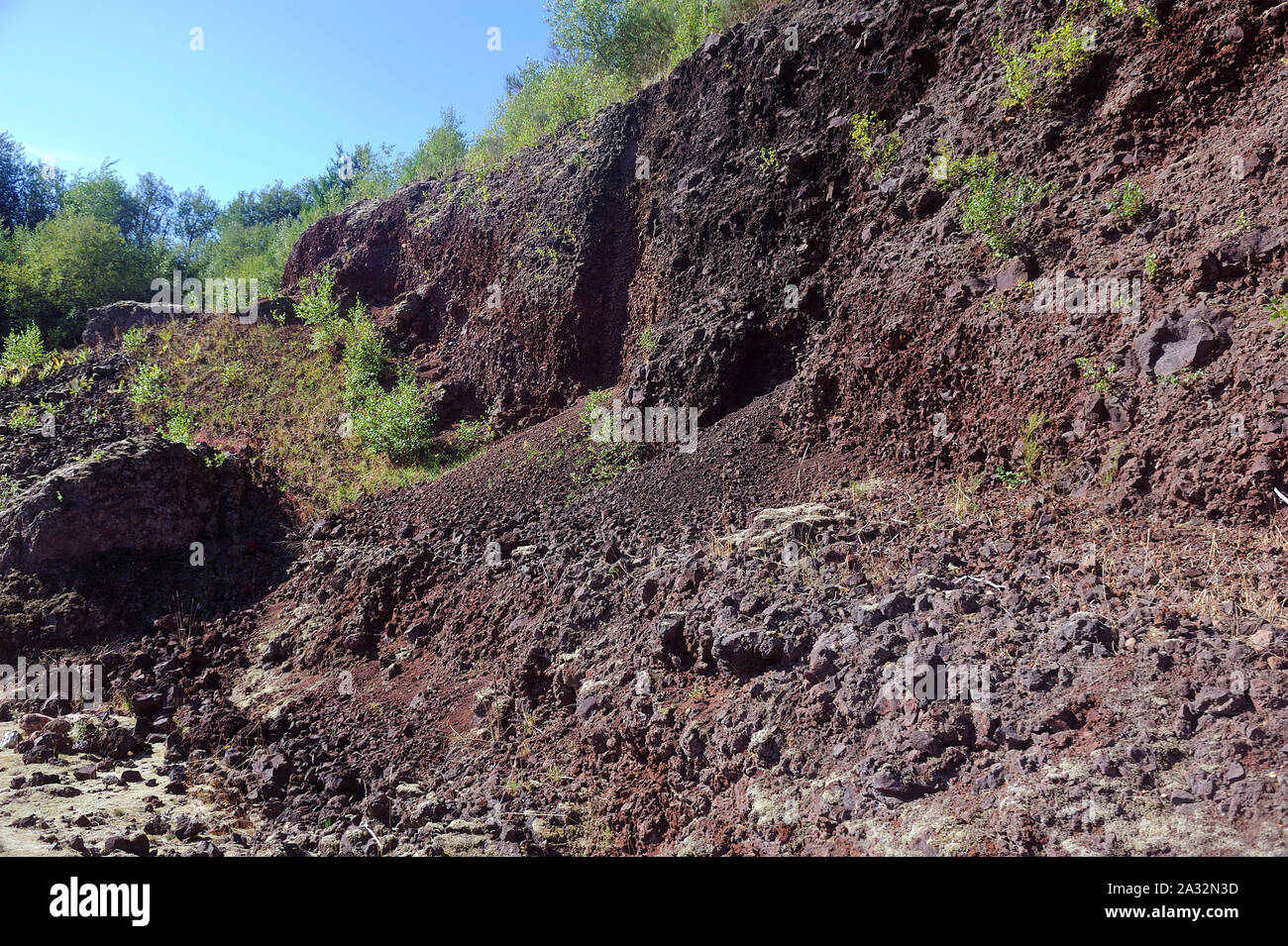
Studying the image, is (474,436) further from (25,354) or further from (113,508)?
(25,354)

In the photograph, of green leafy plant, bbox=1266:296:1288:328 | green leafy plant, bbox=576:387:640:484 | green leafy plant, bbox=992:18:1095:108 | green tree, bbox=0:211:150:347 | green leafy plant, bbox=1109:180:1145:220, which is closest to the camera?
green leafy plant, bbox=1266:296:1288:328

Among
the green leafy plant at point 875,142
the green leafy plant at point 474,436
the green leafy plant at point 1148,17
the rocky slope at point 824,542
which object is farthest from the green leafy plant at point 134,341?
the green leafy plant at point 1148,17

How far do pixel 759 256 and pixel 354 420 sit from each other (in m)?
5.19

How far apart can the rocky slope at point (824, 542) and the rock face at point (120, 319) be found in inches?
168

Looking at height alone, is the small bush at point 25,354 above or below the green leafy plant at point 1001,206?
above

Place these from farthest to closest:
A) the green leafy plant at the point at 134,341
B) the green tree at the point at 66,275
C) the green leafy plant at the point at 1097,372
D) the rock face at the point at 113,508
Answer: the green tree at the point at 66,275, the green leafy plant at the point at 134,341, the rock face at the point at 113,508, the green leafy plant at the point at 1097,372

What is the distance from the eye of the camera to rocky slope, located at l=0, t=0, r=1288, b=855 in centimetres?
332

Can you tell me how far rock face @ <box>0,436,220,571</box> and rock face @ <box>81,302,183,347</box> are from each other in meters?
5.53

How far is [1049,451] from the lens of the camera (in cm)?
493

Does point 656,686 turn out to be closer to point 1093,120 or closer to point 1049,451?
point 1049,451

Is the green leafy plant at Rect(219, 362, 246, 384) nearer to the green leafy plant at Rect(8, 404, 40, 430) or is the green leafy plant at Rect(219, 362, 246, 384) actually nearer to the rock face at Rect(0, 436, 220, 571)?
the green leafy plant at Rect(8, 404, 40, 430)

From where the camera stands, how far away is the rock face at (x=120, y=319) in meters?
12.8

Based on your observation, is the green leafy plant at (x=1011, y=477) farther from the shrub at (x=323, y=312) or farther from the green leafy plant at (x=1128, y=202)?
the shrub at (x=323, y=312)

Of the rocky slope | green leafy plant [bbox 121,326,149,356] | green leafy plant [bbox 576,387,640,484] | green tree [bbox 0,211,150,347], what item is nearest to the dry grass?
green leafy plant [bbox 121,326,149,356]
